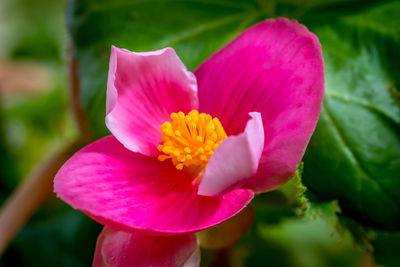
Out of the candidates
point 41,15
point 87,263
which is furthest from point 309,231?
point 41,15

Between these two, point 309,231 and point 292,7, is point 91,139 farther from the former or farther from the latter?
point 309,231

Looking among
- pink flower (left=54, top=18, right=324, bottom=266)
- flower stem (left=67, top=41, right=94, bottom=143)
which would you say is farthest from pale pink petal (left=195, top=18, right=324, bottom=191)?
flower stem (left=67, top=41, right=94, bottom=143)

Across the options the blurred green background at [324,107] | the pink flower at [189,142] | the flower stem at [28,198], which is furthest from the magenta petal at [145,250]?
the flower stem at [28,198]

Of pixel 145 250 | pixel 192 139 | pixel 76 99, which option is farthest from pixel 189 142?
pixel 76 99

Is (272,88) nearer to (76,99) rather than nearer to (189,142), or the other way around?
(189,142)

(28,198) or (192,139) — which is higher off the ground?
(192,139)
